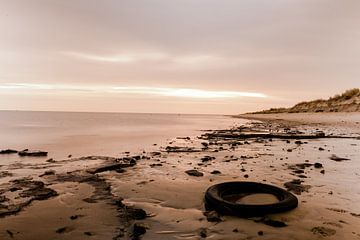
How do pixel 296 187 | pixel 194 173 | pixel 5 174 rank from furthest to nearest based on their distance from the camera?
pixel 5 174 < pixel 194 173 < pixel 296 187

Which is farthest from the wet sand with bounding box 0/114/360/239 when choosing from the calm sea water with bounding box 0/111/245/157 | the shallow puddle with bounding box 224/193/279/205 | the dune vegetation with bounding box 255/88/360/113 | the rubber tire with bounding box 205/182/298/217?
the dune vegetation with bounding box 255/88/360/113

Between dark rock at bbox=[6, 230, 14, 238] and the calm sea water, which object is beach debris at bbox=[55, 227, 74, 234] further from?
the calm sea water

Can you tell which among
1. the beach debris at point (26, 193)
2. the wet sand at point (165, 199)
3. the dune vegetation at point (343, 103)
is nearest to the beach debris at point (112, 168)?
the wet sand at point (165, 199)

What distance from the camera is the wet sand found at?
4781 mm

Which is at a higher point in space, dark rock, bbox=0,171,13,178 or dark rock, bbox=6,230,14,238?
dark rock, bbox=6,230,14,238

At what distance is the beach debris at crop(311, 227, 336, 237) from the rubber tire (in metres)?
0.82

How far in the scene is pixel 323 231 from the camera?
4711mm

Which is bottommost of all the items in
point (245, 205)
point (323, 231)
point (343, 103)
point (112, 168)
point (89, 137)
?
point (89, 137)

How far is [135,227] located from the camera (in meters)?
4.82

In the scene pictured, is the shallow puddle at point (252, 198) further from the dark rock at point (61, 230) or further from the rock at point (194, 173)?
the dark rock at point (61, 230)

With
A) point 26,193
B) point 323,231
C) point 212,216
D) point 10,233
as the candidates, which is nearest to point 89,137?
point 26,193

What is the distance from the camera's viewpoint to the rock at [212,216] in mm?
5246

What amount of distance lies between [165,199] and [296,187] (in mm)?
3193

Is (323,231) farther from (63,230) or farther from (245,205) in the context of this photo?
(63,230)
